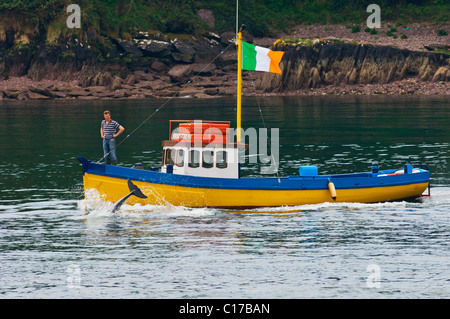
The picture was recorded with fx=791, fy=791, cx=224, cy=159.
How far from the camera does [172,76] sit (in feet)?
337

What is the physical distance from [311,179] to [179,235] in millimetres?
6530

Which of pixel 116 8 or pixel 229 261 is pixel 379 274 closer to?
pixel 229 261

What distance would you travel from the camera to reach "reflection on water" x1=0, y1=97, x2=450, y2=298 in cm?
1919

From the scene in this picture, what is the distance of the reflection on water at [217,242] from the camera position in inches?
755

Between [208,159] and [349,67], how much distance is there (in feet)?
250

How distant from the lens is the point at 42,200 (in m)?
30.4

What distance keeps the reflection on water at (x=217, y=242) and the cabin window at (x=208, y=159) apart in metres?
1.67

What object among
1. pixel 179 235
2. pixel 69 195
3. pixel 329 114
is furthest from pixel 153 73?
pixel 179 235

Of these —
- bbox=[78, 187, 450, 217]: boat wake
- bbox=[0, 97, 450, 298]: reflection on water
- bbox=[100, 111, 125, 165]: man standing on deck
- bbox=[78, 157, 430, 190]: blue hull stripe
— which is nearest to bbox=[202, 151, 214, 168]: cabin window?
bbox=[78, 157, 430, 190]: blue hull stripe

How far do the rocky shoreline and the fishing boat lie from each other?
68.0 m

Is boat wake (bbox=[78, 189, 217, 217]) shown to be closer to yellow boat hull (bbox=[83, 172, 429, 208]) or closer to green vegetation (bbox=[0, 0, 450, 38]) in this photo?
yellow boat hull (bbox=[83, 172, 429, 208])

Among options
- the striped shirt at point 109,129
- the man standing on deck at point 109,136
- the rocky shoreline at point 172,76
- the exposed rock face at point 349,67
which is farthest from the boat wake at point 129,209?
the exposed rock face at point 349,67

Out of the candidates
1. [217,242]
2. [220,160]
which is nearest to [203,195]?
[220,160]

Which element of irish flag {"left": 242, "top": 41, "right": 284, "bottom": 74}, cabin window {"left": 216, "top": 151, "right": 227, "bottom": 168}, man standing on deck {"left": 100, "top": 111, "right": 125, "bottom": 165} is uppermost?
irish flag {"left": 242, "top": 41, "right": 284, "bottom": 74}
